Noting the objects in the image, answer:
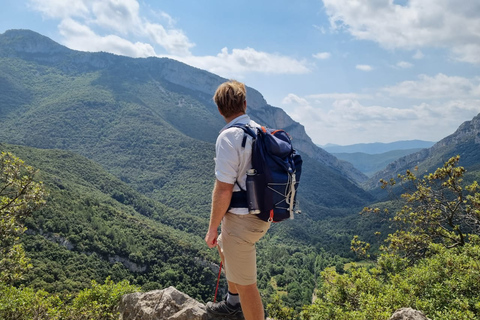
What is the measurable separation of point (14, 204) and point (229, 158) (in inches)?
271

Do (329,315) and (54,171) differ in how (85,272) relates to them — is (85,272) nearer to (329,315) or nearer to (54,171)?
(329,315)

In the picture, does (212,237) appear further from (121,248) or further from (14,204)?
(121,248)

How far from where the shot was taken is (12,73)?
520 ft

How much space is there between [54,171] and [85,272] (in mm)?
47645

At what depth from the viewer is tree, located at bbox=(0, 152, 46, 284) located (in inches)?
254

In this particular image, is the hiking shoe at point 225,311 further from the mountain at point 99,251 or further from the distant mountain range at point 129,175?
the mountain at point 99,251

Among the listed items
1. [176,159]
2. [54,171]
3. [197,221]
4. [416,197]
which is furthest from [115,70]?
[416,197]

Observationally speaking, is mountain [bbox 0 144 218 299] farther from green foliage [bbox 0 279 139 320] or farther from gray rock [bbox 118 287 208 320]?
gray rock [bbox 118 287 208 320]

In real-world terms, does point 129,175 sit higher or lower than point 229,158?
lower

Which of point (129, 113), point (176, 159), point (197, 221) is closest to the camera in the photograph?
point (197, 221)

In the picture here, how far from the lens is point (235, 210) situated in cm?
278

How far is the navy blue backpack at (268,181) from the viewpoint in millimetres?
2654

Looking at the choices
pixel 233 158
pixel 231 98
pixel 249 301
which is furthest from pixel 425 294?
pixel 231 98

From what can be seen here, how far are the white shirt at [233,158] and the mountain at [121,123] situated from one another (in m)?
91.8
